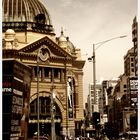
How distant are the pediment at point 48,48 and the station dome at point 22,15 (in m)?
8.47

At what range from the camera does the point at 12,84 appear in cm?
3038

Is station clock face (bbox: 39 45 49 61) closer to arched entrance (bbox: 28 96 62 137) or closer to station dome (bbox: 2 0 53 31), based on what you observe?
arched entrance (bbox: 28 96 62 137)

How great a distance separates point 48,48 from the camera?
96.0 m

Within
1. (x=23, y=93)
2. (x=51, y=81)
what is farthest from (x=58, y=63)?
(x=23, y=93)

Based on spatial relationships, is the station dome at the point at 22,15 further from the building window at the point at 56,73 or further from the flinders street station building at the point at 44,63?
the building window at the point at 56,73

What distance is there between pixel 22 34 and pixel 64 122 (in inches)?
687

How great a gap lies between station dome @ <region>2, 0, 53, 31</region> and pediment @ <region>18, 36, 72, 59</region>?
8.47 metres

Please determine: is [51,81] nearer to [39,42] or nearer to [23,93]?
[39,42]

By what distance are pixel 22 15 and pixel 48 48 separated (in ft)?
35.3

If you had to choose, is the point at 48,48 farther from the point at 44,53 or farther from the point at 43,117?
the point at 43,117

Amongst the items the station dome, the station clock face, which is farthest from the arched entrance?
the station dome

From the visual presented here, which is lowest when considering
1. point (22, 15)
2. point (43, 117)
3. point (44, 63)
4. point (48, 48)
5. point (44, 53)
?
point (43, 117)

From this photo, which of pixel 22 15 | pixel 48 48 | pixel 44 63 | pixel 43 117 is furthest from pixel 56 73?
pixel 22 15

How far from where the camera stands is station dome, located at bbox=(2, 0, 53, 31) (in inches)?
4013
